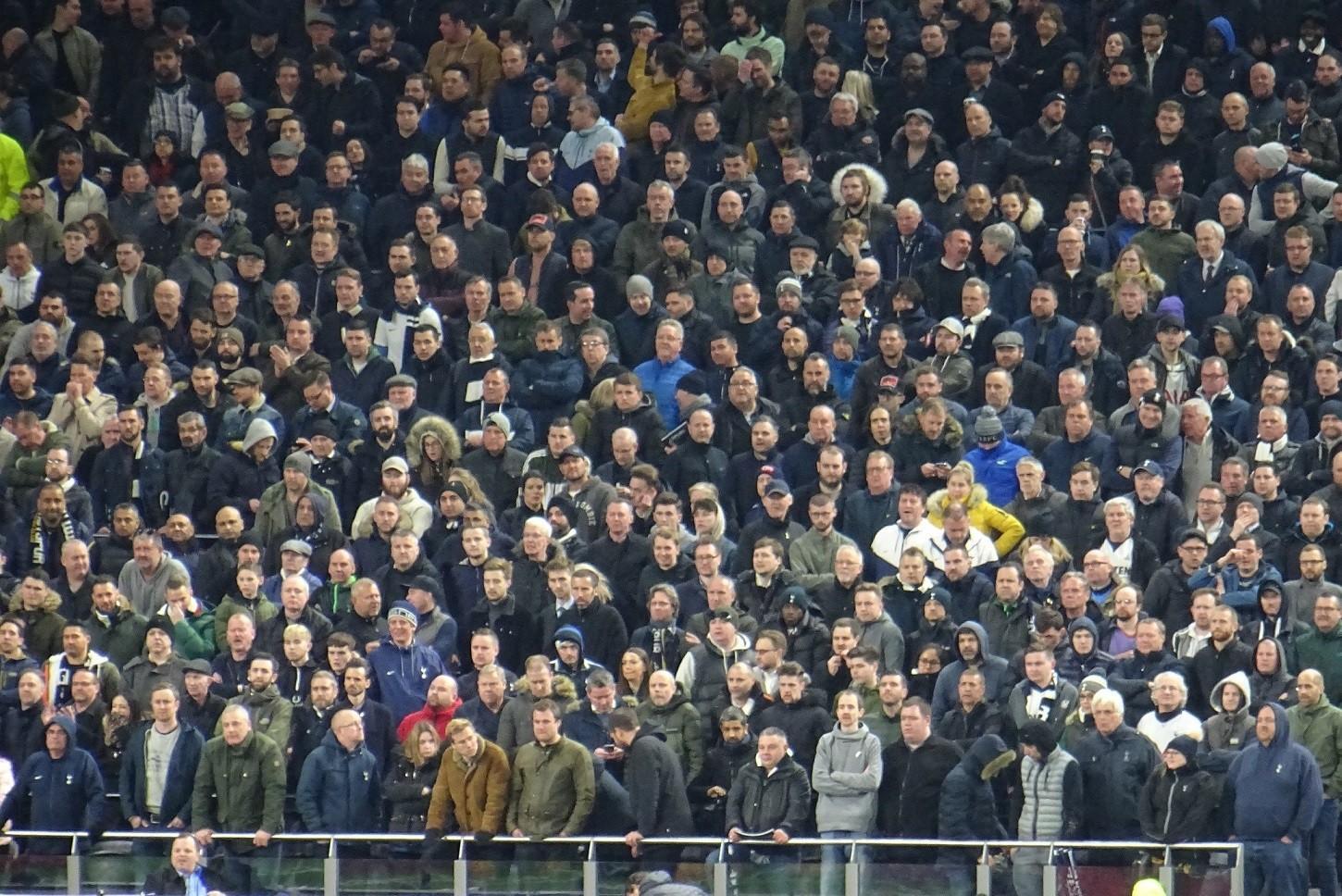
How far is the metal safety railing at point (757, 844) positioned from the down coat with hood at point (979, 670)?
109 centimetres

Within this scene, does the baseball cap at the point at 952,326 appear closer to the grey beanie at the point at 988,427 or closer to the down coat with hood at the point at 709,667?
the grey beanie at the point at 988,427

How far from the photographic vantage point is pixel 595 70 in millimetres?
25031

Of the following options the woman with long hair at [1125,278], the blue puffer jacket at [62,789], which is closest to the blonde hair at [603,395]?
the woman with long hair at [1125,278]

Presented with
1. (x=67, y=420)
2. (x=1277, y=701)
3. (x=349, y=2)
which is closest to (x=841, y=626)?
(x=1277, y=701)

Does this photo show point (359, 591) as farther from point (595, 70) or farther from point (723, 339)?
point (595, 70)

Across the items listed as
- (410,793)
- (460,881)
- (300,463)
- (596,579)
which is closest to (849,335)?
(596,579)

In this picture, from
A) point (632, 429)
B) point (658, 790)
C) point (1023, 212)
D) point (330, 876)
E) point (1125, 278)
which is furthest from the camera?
point (1023, 212)

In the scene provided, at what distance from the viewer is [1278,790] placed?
16969 millimetres

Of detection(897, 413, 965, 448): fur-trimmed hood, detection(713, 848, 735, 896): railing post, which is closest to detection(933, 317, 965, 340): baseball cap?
detection(897, 413, 965, 448): fur-trimmed hood

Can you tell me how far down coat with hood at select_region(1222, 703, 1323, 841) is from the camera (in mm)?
16953

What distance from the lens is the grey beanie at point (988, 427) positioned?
20.2 metres

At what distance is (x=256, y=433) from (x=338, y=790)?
3570mm

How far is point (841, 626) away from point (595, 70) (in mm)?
8034

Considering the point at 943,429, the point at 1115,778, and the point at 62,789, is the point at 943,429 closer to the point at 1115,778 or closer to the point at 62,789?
the point at 1115,778
